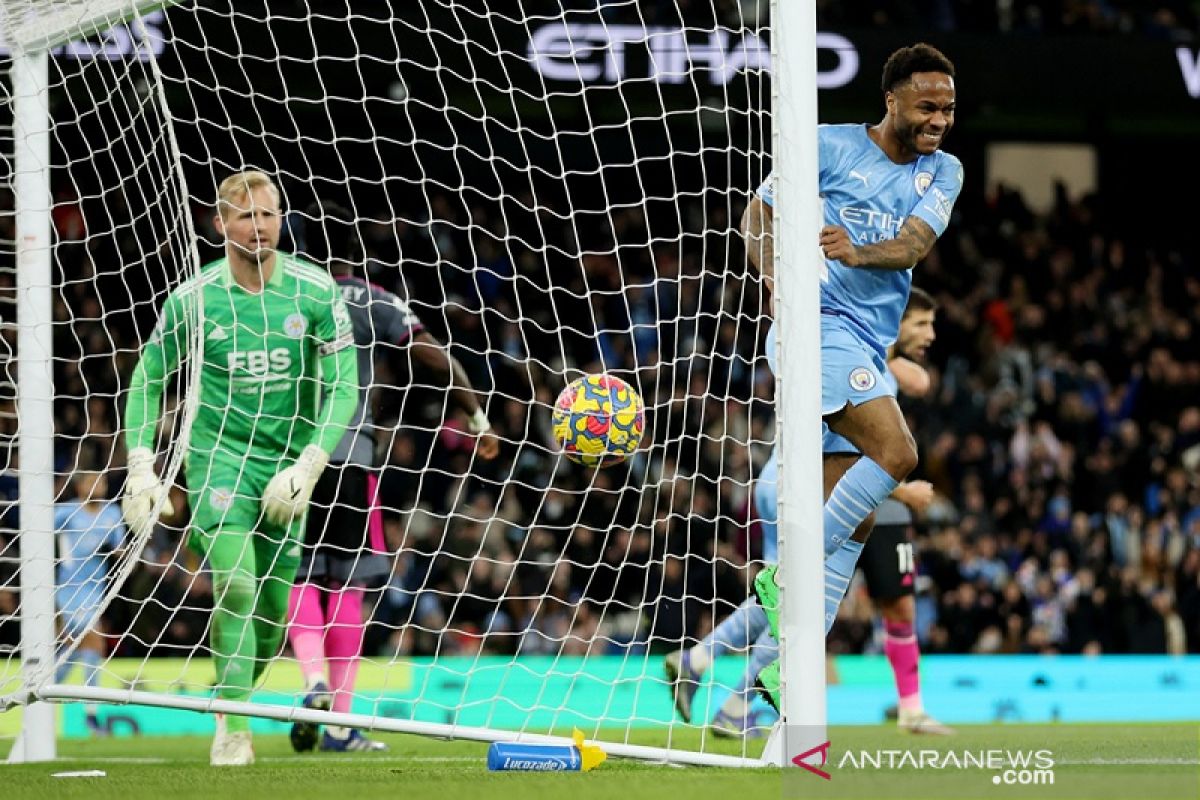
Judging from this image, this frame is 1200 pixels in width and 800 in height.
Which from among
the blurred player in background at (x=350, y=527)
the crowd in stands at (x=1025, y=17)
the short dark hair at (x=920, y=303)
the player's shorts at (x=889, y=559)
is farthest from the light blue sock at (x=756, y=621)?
the crowd in stands at (x=1025, y=17)

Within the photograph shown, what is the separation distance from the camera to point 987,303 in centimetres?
1617

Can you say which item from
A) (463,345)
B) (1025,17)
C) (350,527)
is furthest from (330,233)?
(1025,17)

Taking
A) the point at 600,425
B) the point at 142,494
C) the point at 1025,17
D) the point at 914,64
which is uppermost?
the point at 1025,17

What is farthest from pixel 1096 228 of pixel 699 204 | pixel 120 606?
pixel 120 606

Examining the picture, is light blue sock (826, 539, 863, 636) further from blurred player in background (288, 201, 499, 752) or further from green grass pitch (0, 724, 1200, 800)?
blurred player in background (288, 201, 499, 752)

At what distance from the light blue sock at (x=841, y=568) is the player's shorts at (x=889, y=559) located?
1969 millimetres

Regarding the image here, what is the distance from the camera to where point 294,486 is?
5441 millimetres

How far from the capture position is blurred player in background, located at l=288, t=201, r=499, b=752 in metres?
6.17

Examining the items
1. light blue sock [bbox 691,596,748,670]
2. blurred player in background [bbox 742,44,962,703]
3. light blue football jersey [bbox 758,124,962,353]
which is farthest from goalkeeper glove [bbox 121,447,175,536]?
light blue football jersey [bbox 758,124,962,353]

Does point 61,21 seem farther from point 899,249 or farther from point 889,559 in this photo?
point 889,559

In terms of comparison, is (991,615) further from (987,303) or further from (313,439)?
(313,439)

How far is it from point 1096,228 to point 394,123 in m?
7.84

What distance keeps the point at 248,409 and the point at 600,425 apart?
1.39m

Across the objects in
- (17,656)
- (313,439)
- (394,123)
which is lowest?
(17,656)
